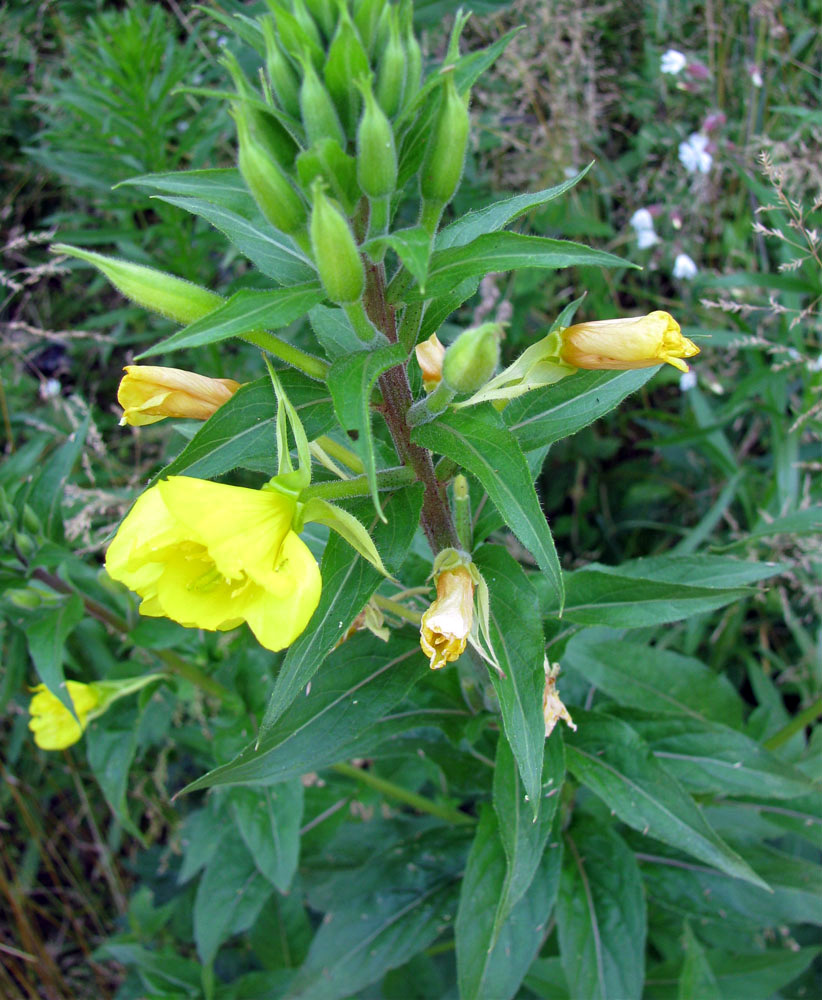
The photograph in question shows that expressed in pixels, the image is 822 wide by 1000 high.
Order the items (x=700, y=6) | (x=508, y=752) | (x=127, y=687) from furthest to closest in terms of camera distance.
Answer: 1. (x=700, y=6)
2. (x=127, y=687)
3. (x=508, y=752)

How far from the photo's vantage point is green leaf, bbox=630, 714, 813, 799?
1.82 metres

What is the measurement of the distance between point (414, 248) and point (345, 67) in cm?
28

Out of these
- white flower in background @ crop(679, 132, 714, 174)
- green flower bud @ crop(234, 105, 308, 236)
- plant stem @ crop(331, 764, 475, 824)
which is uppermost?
green flower bud @ crop(234, 105, 308, 236)

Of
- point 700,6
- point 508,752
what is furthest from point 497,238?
point 700,6

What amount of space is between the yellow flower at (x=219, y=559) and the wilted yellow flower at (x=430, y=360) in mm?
438

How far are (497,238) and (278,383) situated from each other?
35 centimetres

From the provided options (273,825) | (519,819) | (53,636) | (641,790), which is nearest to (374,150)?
(519,819)

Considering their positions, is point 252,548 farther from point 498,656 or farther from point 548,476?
point 548,476

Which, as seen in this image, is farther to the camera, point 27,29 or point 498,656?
point 27,29

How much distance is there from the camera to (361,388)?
1.03 m

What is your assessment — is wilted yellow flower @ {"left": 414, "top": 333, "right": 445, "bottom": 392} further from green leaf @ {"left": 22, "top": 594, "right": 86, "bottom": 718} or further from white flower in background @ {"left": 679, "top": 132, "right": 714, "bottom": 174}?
white flower in background @ {"left": 679, "top": 132, "right": 714, "bottom": 174}

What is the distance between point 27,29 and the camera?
426cm

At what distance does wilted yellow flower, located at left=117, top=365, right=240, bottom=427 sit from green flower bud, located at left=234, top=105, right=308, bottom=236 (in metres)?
0.30

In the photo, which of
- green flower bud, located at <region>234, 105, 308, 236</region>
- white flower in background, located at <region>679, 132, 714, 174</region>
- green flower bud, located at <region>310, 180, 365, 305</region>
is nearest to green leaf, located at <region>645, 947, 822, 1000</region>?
green flower bud, located at <region>310, 180, 365, 305</region>
